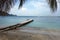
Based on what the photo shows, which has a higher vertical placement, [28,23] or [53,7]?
[53,7]

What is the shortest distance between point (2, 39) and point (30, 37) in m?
0.69

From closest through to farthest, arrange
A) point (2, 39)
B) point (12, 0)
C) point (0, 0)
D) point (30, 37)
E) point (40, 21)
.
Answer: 1. point (12, 0)
2. point (0, 0)
3. point (2, 39)
4. point (30, 37)
5. point (40, 21)

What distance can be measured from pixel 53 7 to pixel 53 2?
63mm

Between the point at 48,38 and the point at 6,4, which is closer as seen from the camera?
the point at 6,4

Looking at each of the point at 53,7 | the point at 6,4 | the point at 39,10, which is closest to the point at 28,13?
the point at 39,10

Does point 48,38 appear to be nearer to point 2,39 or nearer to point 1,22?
point 2,39

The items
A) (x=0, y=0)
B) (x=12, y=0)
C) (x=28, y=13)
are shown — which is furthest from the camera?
(x=28, y=13)

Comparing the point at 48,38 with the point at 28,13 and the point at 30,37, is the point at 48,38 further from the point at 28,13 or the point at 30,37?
the point at 28,13

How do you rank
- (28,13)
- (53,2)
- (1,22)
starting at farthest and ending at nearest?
(1,22), (28,13), (53,2)

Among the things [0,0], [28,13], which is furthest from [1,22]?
[0,0]

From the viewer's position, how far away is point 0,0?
3250 millimetres

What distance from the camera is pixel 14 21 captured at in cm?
749

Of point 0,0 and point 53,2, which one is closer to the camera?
point 53,2

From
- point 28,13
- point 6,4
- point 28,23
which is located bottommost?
point 28,23
